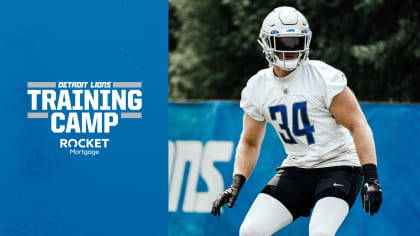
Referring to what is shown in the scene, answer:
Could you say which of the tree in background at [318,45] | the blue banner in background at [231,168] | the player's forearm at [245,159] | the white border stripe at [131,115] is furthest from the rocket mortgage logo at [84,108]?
the tree in background at [318,45]

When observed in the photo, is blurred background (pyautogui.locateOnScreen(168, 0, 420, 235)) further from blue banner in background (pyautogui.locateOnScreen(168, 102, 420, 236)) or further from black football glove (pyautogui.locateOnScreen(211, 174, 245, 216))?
black football glove (pyautogui.locateOnScreen(211, 174, 245, 216))

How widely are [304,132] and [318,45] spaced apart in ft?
41.1

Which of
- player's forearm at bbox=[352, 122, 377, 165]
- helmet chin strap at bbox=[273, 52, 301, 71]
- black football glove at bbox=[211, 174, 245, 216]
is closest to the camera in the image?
player's forearm at bbox=[352, 122, 377, 165]

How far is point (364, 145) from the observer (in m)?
4.89

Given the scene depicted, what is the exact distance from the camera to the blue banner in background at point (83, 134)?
519 cm

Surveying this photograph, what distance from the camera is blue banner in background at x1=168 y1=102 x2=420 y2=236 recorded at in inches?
285

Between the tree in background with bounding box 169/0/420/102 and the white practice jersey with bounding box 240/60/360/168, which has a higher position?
the tree in background with bounding box 169/0/420/102

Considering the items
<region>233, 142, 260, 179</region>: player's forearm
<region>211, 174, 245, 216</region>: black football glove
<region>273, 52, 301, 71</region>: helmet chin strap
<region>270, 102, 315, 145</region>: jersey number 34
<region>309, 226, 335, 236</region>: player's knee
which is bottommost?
<region>309, 226, 335, 236</region>: player's knee

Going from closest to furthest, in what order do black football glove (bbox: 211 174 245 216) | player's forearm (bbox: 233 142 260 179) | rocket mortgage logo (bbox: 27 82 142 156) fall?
black football glove (bbox: 211 174 245 216) < rocket mortgage logo (bbox: 27 82 142 156) < player's forearm (bbox: 233 142 260 179)

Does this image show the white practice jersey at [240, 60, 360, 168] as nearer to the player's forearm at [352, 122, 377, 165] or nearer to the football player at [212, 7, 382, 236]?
the football player at [212, 7, 382, 236]

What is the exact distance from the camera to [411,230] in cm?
719

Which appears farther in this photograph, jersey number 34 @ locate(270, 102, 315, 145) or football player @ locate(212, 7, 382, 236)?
jersey number 34 @ locate(270, 102, 315, 145)

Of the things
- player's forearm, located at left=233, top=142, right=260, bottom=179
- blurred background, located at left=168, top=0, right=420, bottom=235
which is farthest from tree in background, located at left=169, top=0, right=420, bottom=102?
player's forearm, located at left=233, top=142, right=260, bottom=179

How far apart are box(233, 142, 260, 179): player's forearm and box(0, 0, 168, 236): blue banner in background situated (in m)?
0.55
